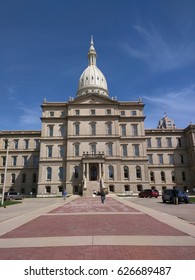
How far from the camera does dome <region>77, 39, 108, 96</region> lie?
84375 mm

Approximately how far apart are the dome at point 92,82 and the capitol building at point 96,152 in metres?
20.2

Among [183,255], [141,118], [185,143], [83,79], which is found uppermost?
[83,79]

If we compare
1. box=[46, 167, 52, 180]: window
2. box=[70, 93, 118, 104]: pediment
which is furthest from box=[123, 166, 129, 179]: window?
box=[46, 167, 52, 180]: window

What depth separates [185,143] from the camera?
69688 millimetres

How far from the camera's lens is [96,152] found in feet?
194

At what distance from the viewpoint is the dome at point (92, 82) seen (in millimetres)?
84375

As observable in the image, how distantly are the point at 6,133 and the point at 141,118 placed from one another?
42936 millimetres

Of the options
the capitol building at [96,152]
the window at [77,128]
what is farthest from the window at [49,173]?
the window at [77,128]

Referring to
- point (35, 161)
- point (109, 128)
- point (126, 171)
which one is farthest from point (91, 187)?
point (35, 161)

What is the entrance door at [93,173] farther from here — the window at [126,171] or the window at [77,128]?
the window at [77,128]

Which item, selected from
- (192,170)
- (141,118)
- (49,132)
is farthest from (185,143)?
(49,132)

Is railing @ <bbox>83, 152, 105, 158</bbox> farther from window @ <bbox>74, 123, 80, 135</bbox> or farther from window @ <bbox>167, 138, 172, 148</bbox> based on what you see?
window @ <bbox>167, 138, 172, 148</bbox>

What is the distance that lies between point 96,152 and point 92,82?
37626 millimetres
